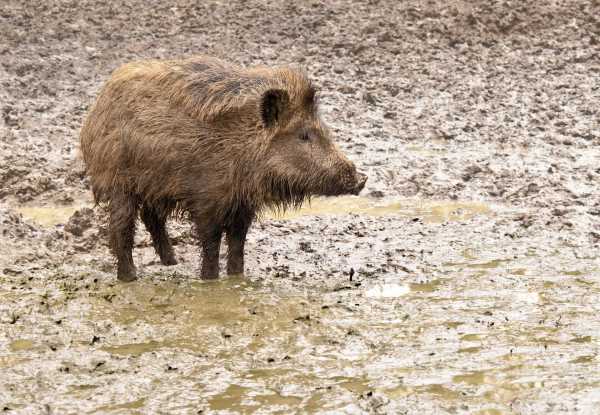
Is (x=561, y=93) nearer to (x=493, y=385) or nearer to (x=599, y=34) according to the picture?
(x=599, y=34)

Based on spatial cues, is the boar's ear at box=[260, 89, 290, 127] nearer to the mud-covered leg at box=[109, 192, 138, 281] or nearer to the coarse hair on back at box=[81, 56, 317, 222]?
the coarse hair on back at box=[81, 56, 317, 222]

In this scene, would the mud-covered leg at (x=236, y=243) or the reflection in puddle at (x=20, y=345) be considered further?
the mud-covered leg at (x=236, y=243)

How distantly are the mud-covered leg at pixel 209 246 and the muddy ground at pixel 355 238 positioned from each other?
138mm

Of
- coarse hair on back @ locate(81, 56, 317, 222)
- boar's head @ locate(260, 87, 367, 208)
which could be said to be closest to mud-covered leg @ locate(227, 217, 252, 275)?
coarse hair on back @ locate(81, 56, 317, 222)

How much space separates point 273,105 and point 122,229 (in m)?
1.35

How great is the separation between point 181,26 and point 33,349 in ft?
30.7

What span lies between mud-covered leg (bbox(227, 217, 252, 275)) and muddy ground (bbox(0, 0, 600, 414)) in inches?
6.1

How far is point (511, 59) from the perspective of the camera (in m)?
12.9

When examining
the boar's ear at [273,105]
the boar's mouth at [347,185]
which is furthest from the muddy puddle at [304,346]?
the boar's ear at [273,105]

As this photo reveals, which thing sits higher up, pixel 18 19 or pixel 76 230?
pixel 18 19

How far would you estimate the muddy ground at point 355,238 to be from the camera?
4883 mm

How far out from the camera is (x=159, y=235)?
736 centimetres

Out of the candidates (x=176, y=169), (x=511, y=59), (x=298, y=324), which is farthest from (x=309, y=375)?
(x=511, y=59)

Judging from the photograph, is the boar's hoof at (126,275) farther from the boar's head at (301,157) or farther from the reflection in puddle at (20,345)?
the reflection in puddle at (20,345)
